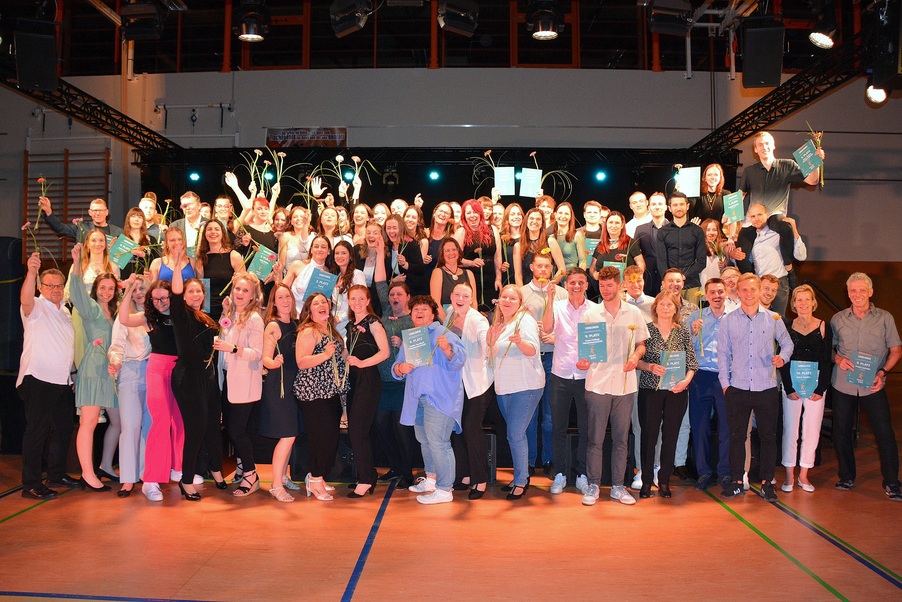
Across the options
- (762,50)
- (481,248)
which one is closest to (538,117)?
(762,50)

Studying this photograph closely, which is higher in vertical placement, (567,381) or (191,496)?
(567,381)

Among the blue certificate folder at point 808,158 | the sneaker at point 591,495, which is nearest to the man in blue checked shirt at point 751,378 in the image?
the sneaker at point 591,495

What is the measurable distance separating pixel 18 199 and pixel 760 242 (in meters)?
10.2

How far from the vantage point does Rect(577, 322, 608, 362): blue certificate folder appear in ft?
15.2

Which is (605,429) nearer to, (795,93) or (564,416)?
(564,416)

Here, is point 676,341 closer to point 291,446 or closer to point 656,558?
point 656,558

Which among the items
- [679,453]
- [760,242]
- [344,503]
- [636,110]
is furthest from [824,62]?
[344,503]

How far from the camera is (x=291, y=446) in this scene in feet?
16.3

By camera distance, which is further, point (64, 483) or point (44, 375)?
point (64, 483)

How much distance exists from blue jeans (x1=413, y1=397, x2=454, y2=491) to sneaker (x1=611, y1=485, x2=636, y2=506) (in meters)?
1.03

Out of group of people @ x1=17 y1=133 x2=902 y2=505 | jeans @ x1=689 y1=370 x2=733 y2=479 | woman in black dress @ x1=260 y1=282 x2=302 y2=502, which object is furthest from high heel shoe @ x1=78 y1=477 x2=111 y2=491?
jeans @ x1=689 y1=370 x2=733 y2=479

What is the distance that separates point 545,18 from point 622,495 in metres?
4.19

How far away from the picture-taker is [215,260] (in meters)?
5.76

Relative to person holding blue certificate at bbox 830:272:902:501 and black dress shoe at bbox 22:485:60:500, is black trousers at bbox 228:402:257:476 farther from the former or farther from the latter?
person holding blue certificate at bbox 830:272:902:501
